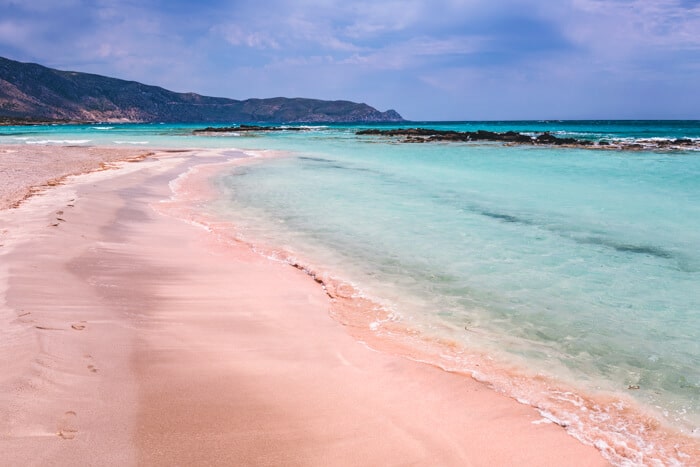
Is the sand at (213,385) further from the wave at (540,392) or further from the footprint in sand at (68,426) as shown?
the wave at (540,392)

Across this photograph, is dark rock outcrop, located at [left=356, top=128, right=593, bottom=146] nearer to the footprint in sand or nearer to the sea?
the sea

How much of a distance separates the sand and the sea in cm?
53

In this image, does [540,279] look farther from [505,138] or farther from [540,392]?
[505,138]

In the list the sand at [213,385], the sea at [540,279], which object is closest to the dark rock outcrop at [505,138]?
the sea at [540,279]

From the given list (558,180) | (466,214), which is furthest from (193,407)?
(558,180)

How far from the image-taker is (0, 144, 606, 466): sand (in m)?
2.83

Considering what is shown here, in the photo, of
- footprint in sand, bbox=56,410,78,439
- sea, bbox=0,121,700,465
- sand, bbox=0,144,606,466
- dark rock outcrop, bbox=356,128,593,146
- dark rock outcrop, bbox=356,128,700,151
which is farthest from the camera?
dark rock outcrop, bbox=356,128,593,146

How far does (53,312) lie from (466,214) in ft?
29.4

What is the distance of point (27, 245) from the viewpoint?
6.52m

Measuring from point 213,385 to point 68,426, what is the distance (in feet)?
3.30

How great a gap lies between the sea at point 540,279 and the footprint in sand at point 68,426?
283 cm

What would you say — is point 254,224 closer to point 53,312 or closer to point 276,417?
point 53,312

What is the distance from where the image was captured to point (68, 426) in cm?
277

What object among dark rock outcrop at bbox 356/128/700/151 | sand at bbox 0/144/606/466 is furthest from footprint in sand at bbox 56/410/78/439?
dark rock outcrop at bbox 356/128/700/151
